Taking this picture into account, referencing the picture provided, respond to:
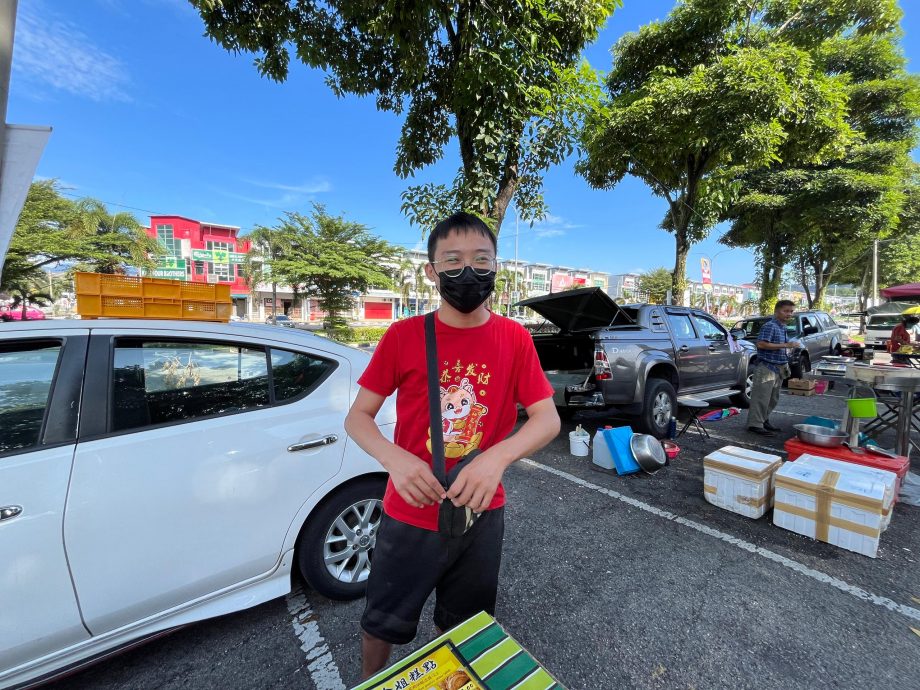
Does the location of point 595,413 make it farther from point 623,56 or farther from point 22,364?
point 623,56

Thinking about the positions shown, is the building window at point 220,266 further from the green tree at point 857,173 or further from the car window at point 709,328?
the car window at point 709,328

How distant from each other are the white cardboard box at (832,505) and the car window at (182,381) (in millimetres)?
3669

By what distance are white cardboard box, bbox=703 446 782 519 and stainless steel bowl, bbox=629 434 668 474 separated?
2.01 feet

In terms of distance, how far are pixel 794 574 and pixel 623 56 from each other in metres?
10.9

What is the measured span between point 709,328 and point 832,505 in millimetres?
4290

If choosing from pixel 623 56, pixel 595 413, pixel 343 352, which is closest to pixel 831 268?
pixel 623 56

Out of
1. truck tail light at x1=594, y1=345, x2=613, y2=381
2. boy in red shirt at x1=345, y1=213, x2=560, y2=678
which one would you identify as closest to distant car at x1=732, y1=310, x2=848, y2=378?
truck tail light at x1=594, y1=345, x2=613, y2=381

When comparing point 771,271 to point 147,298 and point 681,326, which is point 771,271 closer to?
point 681,326

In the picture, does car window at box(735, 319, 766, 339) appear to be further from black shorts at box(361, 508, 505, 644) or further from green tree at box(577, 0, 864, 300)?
black shorts at box(361, 508, 505, 644)

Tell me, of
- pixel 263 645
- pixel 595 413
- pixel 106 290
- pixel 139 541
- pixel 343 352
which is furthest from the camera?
pixel 595 413

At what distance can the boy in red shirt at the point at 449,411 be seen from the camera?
119 cm

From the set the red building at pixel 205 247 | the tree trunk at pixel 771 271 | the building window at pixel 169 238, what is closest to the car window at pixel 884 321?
the tree trunk at pixel 771 271

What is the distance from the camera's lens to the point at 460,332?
1.23 metres

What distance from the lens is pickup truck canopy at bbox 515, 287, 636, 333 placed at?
4.83 meters
